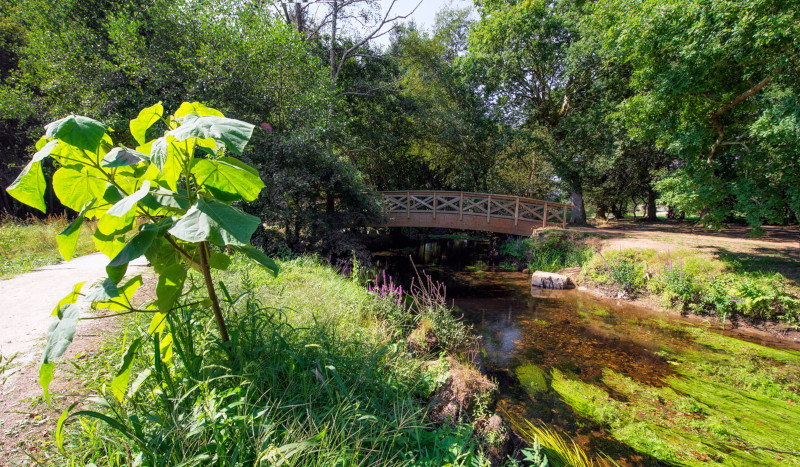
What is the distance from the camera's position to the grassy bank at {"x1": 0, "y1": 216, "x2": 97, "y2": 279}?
18.5ft

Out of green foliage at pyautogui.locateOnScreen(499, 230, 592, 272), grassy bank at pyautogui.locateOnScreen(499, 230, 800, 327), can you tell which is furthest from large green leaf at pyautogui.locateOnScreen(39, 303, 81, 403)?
green foliage at pyautogui.locateOnScreen(499, 230, 592, 272)

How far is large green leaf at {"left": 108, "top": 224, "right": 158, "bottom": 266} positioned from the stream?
3.69m

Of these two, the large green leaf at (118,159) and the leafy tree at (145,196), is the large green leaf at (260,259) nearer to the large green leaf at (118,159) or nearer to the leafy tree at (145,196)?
the leafy tree at (145,196)

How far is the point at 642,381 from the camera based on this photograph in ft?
14.0

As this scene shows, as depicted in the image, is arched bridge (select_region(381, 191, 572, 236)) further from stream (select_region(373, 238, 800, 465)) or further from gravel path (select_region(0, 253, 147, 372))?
gravel path (select_region(0, 253, 147, 372))

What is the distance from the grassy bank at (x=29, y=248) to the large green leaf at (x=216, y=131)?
22.0 ft

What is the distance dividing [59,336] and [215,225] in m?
0.66

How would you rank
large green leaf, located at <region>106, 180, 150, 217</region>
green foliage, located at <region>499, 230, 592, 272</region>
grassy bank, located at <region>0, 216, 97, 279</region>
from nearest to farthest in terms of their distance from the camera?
large green leaf, located at <region>106, 180, 150, 217</region>
grassy bank, located at <region>0, 216, 97, 279</region>
green foliage, located at <region>499, 230, 592, 272</region>

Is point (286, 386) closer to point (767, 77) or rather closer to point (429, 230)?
point (767, 77)

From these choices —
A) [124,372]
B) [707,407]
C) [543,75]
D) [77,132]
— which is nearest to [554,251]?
[707,407]

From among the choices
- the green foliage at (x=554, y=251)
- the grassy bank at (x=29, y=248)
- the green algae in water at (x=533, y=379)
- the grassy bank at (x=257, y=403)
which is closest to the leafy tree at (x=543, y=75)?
the green foliage at (x=554, y=251)

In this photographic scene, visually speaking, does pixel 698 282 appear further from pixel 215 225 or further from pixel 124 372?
pixel 124 372

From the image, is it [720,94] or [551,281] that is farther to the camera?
[551,281]

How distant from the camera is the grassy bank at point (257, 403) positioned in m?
1.52
